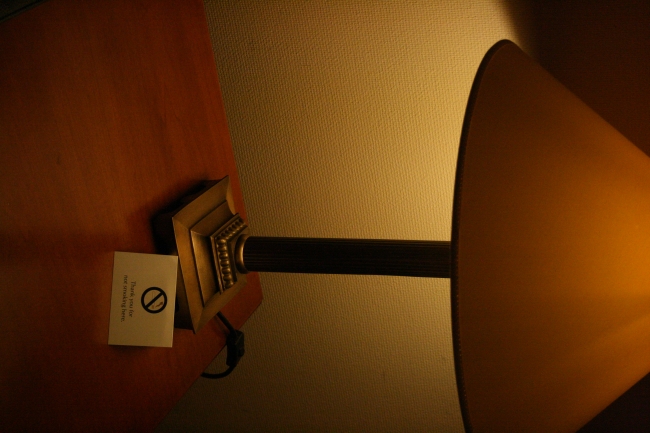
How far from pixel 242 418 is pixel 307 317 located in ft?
1.19

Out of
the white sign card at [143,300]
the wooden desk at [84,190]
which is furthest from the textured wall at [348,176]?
the white sign card at [143,300]

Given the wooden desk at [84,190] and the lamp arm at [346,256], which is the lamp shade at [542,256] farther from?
the wooden desk at [84,190]

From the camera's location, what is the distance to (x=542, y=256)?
11.9 inches

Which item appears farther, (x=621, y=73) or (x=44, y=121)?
(x=621, y=73)

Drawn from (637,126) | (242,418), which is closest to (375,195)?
(637,126)

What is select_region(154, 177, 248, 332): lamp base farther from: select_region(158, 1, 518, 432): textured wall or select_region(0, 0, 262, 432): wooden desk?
select_region(158, 1, 518, 432): textured wall

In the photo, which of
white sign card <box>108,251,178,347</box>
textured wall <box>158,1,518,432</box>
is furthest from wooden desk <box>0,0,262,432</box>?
textured wall <box>158,1,518,432</box>

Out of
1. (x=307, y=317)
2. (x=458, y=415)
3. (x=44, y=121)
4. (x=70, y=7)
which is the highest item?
(x=70, y=7)

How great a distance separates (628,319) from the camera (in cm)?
37

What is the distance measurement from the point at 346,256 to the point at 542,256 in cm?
30

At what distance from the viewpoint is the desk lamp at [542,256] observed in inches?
10.3

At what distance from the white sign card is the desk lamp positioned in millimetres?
388

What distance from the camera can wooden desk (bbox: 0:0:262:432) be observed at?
0.40 meters

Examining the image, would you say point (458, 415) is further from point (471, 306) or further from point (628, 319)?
point (471, 306)
